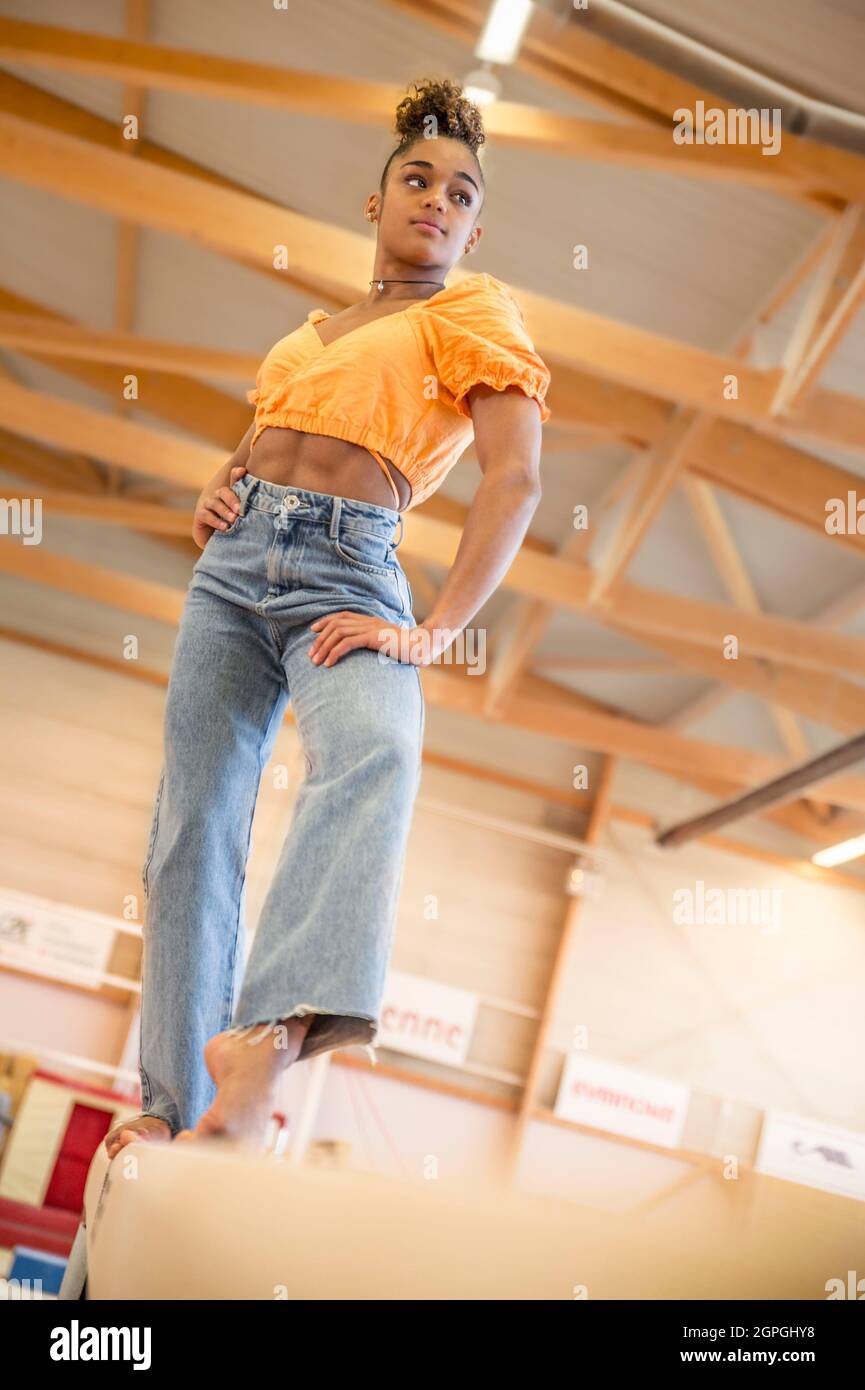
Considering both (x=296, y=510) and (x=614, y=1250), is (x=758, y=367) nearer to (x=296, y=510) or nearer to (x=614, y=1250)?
(x=296, y=510)

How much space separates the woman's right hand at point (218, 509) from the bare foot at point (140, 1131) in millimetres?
621

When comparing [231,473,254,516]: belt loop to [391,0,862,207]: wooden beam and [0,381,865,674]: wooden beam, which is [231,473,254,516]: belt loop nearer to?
[391,0,862,207]: wooden beam

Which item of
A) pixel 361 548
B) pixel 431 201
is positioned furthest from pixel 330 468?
pixel 431 201

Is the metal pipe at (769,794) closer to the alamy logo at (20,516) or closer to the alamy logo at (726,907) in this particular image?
the alamy logo at (726,907)

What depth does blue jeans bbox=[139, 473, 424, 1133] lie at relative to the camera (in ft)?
4.14

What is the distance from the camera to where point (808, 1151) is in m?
9.75

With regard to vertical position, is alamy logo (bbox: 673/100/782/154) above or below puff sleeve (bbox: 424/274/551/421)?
above

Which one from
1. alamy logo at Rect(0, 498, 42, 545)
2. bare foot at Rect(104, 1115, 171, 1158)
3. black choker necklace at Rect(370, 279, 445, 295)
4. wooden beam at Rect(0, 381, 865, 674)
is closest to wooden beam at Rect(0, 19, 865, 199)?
wooden beam at Rect(0, 381, 865, 674)

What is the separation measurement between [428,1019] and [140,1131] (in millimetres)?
8370

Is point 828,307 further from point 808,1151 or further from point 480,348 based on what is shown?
point 808,1151

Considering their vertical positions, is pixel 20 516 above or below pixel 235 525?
above

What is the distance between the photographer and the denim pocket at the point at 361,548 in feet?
4.49
